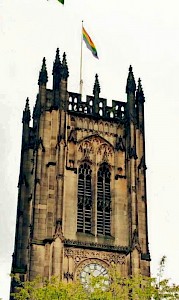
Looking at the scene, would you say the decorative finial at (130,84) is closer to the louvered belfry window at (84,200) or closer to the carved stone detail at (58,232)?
the louvered belfry window at (84,200)

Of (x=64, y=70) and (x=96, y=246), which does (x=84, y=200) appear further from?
(x=64, y=70)

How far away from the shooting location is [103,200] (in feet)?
182

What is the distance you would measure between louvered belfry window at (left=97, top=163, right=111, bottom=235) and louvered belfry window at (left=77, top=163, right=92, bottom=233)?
0.69 meters

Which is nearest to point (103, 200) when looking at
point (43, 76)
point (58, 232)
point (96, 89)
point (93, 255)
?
point (93, 255)

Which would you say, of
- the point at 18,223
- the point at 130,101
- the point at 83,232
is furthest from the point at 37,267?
the point at 130,101

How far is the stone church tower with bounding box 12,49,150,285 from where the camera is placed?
52156 millimetres

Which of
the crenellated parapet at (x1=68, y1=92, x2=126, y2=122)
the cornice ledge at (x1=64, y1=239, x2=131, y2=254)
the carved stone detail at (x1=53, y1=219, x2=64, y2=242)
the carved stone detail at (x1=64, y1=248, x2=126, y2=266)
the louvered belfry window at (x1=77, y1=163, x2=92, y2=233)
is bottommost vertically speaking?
the carved stone detail at (x1=64, y1=248, x2=126, y2=266)

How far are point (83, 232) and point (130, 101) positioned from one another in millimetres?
11596

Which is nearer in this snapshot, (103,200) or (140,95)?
(103,200)

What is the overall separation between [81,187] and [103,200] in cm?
176

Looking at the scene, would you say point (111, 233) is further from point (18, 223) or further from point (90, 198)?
point (18, 223)

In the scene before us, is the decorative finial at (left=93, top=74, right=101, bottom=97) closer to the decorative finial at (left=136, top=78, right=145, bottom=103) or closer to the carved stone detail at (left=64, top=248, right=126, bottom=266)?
the decorative finial at (left=136, top=78, right=145, bottom=103)

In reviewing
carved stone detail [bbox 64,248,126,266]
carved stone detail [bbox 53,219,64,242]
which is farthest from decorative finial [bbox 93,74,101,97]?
carved stone detail [bbox 64,248,126,266]

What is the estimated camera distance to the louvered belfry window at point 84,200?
5394cm
